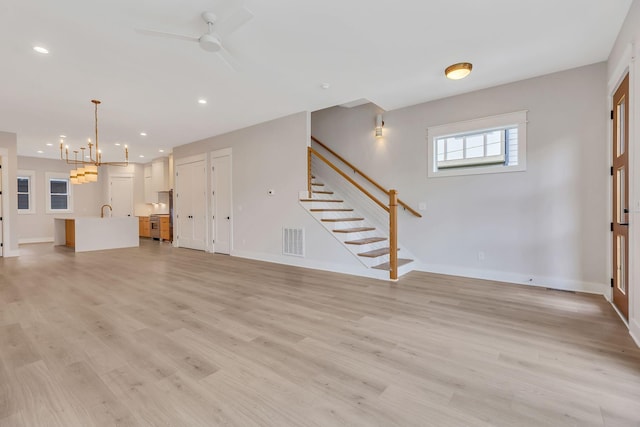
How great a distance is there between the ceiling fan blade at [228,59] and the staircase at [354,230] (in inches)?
97.2

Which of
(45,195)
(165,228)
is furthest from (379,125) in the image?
(45,195)

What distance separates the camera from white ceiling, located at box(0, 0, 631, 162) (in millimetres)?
2711

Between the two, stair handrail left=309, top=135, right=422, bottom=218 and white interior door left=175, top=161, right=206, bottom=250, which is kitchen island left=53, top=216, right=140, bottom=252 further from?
stair handrail left=309, top=135, right=422, bottom=218

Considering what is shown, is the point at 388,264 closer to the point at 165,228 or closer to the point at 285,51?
the point at 285,51

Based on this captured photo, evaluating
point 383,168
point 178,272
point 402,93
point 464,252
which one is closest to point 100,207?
point 178,272

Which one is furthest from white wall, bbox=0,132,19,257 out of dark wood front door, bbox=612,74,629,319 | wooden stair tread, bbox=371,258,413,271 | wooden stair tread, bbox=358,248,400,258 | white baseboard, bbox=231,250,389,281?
dark wood front door, bbox=612,74,629,319

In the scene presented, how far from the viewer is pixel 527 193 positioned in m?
4.17

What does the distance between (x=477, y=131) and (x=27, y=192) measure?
43.6 feet

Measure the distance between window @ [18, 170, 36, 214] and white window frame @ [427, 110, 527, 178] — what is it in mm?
12407

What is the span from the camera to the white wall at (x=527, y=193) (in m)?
3.76

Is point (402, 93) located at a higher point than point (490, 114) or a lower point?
higher

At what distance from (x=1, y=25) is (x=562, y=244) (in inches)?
270

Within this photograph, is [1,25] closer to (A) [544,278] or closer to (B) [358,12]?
(B) [358,12]

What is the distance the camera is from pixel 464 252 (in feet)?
15.5
